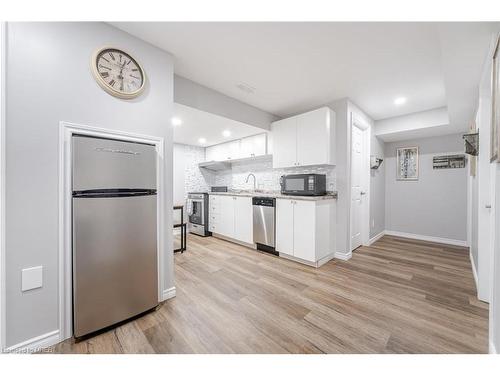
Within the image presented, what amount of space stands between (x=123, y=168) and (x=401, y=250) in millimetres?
4202

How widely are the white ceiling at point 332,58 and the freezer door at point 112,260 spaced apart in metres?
1.47

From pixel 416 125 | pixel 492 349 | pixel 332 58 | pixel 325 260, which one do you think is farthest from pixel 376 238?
pixel 332 58

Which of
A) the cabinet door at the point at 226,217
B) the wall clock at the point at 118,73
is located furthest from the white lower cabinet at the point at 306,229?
the wall clock at the point at 118,73

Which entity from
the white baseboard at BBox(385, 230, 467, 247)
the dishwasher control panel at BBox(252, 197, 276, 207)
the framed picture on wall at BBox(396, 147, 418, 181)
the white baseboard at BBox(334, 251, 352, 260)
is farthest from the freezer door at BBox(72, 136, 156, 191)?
the white baseboard at BBox(385, 230, 467, 247)

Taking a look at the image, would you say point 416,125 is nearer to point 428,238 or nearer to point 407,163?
point 407,163

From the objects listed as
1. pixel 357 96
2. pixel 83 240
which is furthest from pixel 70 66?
pixel 357 96

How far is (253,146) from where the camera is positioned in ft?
12.6

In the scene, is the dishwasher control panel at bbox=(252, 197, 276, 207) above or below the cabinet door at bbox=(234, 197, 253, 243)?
above

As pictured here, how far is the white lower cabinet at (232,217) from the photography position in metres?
3.49

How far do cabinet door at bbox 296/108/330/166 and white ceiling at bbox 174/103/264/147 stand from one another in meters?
0.76

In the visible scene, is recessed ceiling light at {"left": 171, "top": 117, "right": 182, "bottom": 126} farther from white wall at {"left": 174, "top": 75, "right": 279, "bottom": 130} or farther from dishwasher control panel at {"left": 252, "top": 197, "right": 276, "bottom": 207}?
dishwasher control panel at {"left": 252, "top": 197, "right": 276, "bottom": 207}

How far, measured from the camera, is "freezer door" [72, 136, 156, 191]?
1.34m

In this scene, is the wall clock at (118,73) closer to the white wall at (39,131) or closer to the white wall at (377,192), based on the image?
the white wall at (39,131)

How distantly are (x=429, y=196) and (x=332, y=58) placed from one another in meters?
3.78
